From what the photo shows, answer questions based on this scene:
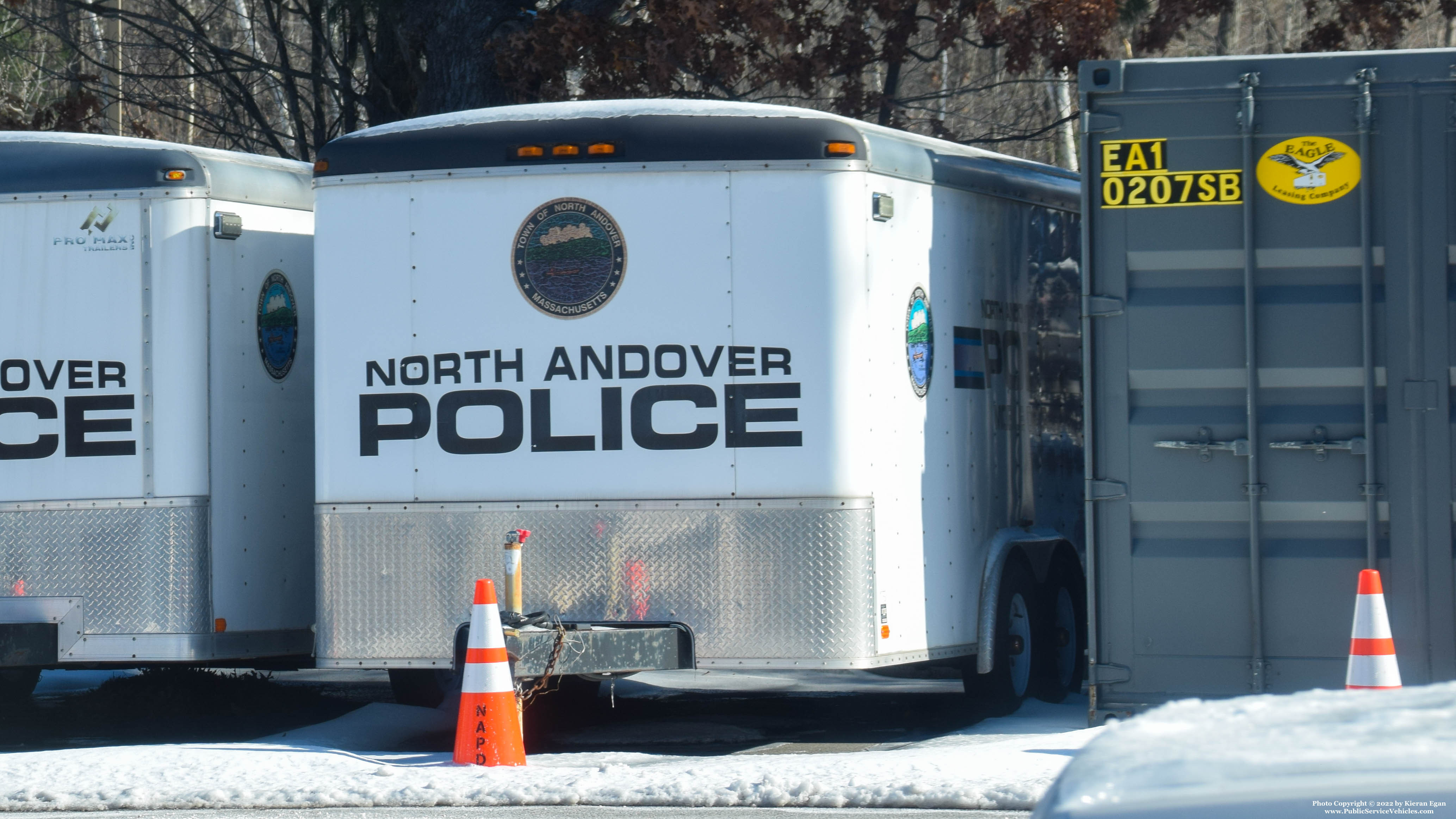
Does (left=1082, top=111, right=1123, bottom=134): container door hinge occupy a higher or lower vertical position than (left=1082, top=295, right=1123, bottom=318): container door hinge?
higher

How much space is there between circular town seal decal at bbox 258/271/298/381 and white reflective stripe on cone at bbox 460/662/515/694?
239 cm

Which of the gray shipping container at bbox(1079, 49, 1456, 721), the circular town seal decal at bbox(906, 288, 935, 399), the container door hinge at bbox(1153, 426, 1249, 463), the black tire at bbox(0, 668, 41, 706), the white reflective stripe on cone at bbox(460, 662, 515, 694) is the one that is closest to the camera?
the white reflective stripe on cone at bbox(460, 662, 515, 694)

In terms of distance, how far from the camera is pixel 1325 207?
7219 mm

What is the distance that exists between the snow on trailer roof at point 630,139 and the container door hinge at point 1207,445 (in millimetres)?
1551

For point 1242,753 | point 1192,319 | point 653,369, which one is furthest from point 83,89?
point 1242,753

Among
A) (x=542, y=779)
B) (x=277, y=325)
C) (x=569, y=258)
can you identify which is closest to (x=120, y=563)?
(x=277, y=325)

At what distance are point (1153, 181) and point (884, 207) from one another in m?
1.05

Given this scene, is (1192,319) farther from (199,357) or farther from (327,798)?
(199,357)

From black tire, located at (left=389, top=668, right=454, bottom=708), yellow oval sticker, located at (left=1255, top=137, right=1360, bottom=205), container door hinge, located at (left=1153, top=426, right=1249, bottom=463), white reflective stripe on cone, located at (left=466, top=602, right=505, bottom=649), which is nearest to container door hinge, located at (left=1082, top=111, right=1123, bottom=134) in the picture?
yellow oval sticker, located at (left=1255, top=137, right=1360, bottom=205)

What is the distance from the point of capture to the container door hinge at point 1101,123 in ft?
24.1

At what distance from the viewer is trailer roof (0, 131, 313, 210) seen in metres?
8.30

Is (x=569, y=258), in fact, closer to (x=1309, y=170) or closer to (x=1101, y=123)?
(x=1101, y=123)

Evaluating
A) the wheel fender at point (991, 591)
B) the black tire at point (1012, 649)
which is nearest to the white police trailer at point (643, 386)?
the wheel fender at point (991, 591)

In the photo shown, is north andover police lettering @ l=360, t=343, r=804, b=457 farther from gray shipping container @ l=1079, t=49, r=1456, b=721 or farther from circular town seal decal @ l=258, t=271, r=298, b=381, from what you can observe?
gray shipping container @ l=1079, t=49, r=1456, b=721
